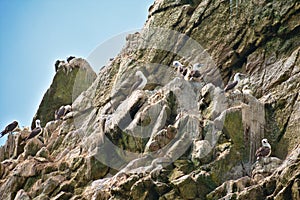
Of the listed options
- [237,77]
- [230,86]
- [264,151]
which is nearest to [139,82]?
[237,77]

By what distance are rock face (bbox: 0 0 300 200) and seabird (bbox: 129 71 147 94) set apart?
0.73ft

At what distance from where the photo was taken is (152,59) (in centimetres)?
5016

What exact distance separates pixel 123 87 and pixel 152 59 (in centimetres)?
299

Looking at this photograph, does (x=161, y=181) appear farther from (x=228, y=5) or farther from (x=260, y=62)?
(x=228, y=5)

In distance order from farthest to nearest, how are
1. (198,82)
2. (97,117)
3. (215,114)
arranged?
1. (97,117)
2. (198,82)
3. (215,114)

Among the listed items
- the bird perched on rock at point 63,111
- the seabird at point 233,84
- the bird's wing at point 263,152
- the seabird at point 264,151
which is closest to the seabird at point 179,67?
the seabird at point 233,84

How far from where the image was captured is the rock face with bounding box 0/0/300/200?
125ft

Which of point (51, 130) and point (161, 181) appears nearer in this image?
point (161, 181)

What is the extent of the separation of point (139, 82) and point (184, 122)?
8463mm

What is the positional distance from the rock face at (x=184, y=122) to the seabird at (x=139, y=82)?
0.22 metres

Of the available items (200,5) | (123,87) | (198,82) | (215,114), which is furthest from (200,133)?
(200,5)

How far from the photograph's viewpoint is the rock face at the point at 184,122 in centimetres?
3809

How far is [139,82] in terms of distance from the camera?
1905 inches

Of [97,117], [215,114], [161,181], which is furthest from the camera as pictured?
[97,117]
